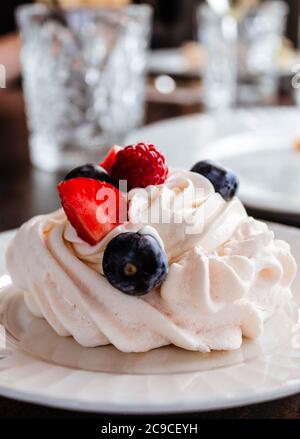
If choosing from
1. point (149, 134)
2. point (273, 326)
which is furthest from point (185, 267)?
point (149, 134)

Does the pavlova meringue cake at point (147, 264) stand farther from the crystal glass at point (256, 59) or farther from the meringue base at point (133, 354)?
the crystal glass at point (256, 59)

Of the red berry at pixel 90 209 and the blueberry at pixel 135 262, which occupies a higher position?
the red berry at pixel 90 209

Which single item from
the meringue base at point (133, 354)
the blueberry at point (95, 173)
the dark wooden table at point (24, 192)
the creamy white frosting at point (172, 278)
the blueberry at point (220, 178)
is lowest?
the dark wooden table at point (24, 192)

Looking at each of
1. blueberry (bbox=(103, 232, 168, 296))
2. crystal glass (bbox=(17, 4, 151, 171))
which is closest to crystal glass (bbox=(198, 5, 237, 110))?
crystal glass (bbox=(17, 4, 151, 171))

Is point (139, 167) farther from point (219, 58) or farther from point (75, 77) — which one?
point (219, 58)

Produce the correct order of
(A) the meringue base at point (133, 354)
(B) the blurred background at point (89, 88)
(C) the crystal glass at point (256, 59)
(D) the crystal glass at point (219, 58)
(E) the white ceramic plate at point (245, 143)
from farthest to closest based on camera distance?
(C) the crystal glass at point (256, 59) → (D) the crystal glass at point (219, 58) → (B) the blurred background at point (89, 88) → (E) the white ceramic plate at point (245, 143) → (A) the meringue base at point (133, 354)

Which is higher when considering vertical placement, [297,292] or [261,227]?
[261,227]

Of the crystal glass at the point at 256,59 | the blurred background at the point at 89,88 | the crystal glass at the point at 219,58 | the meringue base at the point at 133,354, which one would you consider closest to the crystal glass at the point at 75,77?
the blurred background at the point at 89,88

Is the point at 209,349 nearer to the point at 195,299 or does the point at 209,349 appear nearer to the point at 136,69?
the point at 195,299

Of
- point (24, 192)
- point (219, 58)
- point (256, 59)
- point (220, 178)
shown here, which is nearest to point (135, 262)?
point (220, 178)
